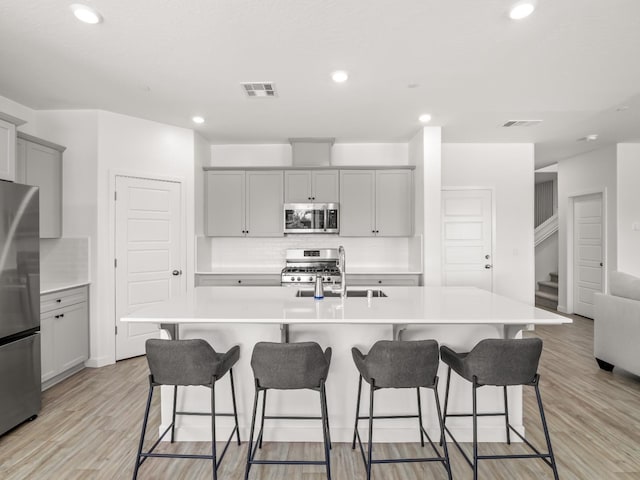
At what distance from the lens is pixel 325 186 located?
514 cm

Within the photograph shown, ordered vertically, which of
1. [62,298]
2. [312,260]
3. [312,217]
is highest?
[312,217]

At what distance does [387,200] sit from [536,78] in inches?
90.0

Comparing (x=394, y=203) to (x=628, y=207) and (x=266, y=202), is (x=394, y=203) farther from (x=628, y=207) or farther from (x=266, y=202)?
(x=628, y=207)

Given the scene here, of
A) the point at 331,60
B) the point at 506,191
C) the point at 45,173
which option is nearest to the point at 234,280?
the point at 45,173

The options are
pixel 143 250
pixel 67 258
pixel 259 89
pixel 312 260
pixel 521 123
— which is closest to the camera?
pixel 259 89

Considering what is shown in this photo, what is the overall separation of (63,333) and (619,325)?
5.27 metres

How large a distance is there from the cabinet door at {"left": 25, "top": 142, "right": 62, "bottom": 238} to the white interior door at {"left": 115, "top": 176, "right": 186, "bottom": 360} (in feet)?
1.79

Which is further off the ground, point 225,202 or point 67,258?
point 225,202

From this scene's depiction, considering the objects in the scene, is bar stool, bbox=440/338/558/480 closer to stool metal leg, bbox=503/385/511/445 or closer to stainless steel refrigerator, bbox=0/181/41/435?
stool metal leg, bbox=503/385/511/445

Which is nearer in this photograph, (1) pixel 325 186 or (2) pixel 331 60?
(2) pixel 331 60

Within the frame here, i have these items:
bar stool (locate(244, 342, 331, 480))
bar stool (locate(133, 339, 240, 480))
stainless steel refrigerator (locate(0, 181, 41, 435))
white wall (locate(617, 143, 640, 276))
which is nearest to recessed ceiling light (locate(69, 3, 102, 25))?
stainless steel refrigerator (locate(0, 181, 41, 435))

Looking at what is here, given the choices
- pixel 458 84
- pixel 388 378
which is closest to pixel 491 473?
pixel 388 378

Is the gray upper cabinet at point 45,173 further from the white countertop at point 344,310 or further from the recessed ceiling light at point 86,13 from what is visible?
the white countertop at point 344,310

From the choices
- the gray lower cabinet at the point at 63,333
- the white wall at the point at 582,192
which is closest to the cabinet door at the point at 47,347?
the gray lower cabinet at the point at 63,333
